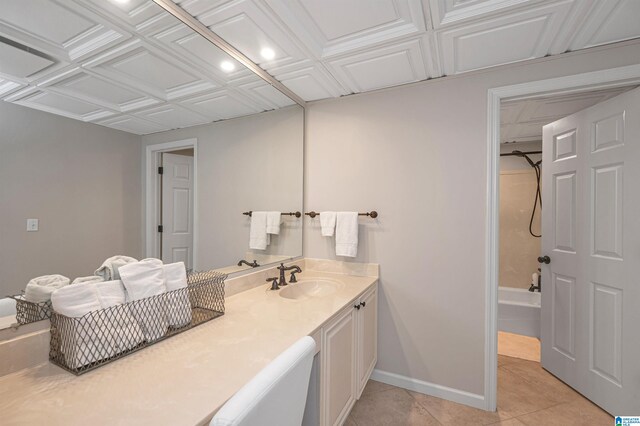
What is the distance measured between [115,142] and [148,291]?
23.2 inches

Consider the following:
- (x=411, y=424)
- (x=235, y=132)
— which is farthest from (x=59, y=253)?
(x=411, y=424)

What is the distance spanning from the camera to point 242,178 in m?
1.79

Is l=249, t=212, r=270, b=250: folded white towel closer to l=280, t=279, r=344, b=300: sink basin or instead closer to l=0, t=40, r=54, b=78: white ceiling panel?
l=280, t=279, r=344, b=300: sink basin

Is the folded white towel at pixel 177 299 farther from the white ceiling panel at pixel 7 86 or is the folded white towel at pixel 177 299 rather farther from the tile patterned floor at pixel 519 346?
the tile patterned floor at pixel 519 346

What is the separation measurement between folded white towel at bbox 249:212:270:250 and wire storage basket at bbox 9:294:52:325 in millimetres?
1048

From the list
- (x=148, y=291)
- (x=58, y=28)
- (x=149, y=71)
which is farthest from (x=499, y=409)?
(x=58, y=28)

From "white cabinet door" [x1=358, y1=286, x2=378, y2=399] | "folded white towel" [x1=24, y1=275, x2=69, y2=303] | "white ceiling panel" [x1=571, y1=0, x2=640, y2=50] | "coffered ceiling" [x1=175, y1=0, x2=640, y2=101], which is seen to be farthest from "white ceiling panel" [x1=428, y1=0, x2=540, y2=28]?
"folded white towel" [x1=24, y1=275, x2=69, y2=303]

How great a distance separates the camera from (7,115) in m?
0.78

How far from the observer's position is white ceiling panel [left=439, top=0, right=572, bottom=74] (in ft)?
4.21

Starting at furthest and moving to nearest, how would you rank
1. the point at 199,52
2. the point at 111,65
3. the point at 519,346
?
the point at 519,346 → the point at 199,52 → the point at 111,65

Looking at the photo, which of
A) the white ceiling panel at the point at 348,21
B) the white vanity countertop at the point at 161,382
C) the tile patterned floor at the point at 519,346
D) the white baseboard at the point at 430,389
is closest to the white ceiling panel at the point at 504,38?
the white ceiling panel at the point at 348,21

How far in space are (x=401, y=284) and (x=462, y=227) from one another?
581mm

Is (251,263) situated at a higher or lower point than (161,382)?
higher

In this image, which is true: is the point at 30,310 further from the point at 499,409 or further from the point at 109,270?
the point at 499,409
